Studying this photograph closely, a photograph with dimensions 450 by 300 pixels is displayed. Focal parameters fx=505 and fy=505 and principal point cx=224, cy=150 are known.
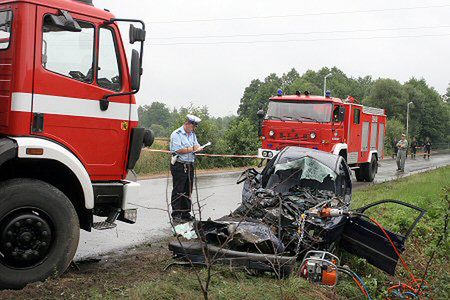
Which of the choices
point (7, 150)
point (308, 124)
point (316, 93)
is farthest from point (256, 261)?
point (316, 93)

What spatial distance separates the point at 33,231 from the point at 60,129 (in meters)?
1.08

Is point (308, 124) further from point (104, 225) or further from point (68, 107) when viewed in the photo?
point (68, 107)

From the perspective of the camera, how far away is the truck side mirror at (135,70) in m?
5.50

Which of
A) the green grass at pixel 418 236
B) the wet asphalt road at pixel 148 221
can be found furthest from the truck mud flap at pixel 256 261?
the green grass at pixel 418 236

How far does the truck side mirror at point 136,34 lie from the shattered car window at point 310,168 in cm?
311

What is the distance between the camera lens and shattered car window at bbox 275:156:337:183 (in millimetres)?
7309

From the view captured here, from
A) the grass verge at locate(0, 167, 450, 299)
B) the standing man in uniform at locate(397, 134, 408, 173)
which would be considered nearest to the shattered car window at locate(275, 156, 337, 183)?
the grass verge at locate(0, 167, 450, 299)

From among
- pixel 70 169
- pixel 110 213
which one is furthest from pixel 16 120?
pixel 110 213

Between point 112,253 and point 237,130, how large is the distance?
1937 centimetres

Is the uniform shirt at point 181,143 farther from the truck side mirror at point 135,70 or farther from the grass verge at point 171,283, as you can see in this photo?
the truck side mirror at point 135,70

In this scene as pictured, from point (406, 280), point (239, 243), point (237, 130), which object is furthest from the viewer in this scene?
point (237, 130)

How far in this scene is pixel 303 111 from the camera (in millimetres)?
14227

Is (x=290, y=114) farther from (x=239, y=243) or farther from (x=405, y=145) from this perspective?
(x=405, y=145)

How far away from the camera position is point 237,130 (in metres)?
25.9
